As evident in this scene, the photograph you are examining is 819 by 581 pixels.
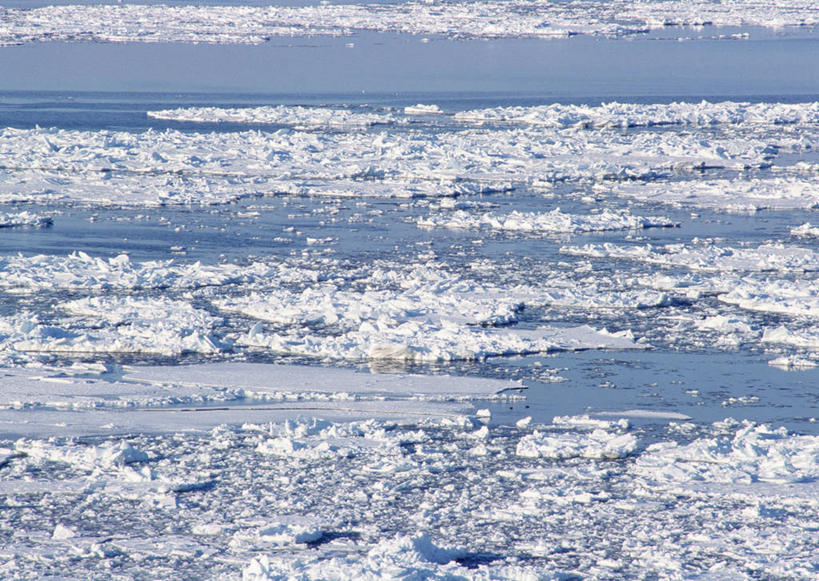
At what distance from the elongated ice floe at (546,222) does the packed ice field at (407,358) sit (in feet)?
0.19

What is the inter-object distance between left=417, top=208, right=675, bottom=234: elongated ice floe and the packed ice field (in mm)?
58

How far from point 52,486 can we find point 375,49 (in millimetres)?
42803

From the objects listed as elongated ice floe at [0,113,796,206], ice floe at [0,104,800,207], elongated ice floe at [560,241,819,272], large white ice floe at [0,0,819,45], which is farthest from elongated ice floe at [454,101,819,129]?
large white ice floe at [0,0,819,45]

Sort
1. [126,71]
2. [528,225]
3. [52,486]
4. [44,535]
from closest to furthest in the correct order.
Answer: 1. [44,535]
2. [52,486]
3. [528,225]
4. [126,71]

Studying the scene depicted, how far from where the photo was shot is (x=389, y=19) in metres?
61.1

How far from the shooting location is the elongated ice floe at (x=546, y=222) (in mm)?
14164

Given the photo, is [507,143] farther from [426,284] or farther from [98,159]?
[426,284]

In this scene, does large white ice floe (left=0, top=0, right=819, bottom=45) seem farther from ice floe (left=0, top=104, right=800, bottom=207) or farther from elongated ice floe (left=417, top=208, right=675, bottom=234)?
elongated ice floe (left=417, top=208, right=675, bottom=234)

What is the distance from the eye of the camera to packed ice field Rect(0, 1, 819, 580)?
5914mm

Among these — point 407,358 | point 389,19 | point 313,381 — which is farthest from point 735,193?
point 389,19

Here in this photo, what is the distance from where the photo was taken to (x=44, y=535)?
5875mm

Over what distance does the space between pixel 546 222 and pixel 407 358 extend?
17.7 feet

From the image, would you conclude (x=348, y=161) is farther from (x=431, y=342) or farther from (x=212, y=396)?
(x=212, y=396)

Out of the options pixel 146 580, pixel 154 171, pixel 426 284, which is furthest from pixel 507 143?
pixel 146 580
